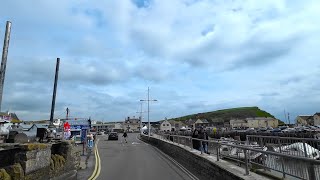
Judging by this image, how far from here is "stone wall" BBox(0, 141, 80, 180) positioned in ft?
30.0

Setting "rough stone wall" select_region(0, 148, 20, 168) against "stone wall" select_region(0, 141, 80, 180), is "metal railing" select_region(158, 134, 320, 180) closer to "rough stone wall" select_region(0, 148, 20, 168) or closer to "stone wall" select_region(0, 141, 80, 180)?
"stone wall" select_region(0, 141, 80, 180)

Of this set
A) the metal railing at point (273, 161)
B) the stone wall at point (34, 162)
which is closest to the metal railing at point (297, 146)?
the metal railing at point (273, 161)

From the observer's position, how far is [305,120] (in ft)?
571

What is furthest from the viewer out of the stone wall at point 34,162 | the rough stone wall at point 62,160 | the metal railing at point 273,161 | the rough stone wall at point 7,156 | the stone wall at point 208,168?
the rough stone wall at point 62,160

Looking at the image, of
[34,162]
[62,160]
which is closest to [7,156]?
[34,162]

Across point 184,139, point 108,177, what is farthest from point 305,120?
point 108,177

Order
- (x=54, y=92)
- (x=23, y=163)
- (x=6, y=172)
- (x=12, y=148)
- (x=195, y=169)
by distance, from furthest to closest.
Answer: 1. (x=54, y=92)
2. (x=195, y=169)
3. (x=12, y=148)
4. (x=23, y=163)
5. (x=6, y=172)

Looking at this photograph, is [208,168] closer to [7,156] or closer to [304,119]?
[7,156]

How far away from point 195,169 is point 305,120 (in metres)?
173

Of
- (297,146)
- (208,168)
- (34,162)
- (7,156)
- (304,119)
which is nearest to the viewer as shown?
(34,162)

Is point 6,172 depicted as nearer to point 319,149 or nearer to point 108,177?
point 108,177

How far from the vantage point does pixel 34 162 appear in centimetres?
1033

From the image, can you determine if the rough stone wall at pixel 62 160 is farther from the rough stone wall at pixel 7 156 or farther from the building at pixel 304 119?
the building at pixel 304 119

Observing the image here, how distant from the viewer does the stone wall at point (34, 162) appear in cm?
916
